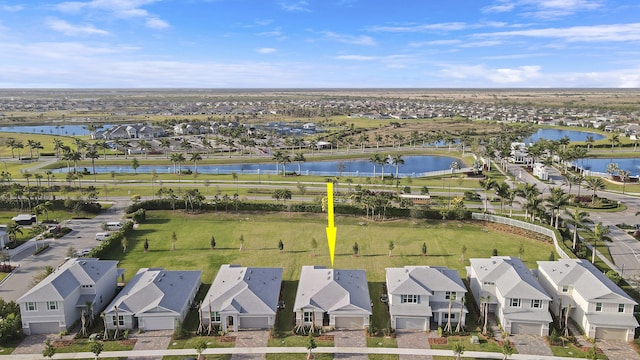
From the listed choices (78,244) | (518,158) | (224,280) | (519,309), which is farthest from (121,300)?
(518,158)

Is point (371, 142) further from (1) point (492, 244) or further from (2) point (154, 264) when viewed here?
(2) point (154, 264)

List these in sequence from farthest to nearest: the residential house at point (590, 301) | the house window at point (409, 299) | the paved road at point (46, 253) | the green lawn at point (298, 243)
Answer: the green lawn at point (298, 243) → the paved road at point (46, 253) → the house window at point (409, 299) → the residential house at point (590, 301)

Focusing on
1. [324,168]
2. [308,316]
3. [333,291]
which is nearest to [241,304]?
[308,316]

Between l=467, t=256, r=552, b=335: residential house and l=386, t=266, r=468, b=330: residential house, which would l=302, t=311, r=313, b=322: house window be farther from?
l=467, t=256, r=552, b=335: residential house

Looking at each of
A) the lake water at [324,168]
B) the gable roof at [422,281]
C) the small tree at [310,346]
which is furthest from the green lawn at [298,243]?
the lake water at [324,168]

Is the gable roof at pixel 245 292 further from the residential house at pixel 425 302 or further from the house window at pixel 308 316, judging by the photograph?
the residential house at pixel 425 302

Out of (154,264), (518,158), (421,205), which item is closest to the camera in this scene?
(154,264)
